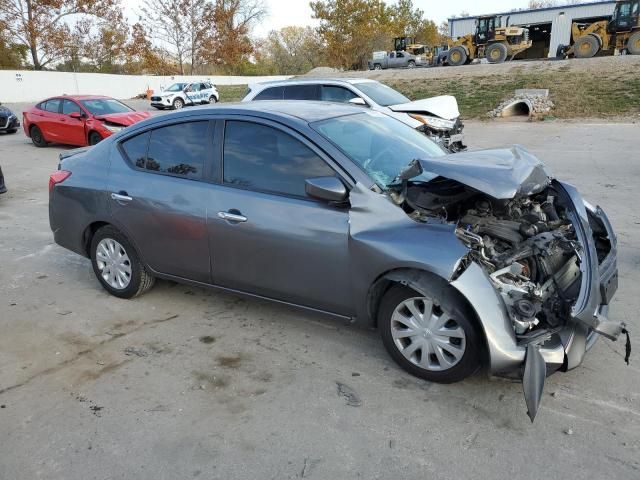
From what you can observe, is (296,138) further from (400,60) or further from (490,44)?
(400,60)

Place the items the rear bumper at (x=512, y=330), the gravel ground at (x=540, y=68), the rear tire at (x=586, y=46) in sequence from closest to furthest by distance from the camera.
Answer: the rear bumper at (x=512, y=330)
the gravel ground at (x=540, y=68)
the rear tire at (x=586, y=46)

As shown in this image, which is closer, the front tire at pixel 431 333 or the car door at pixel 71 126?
the front tire at pixel 431 333

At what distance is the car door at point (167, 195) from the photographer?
3.94m

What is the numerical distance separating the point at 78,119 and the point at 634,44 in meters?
26.3

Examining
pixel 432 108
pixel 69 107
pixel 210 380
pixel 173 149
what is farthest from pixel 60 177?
pixel 69 107

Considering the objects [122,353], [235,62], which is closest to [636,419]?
[122,353]

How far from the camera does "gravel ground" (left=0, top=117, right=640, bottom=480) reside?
2.62 m

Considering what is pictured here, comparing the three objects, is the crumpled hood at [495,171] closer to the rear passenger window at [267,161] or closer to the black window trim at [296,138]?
the black window trim at [296,138]

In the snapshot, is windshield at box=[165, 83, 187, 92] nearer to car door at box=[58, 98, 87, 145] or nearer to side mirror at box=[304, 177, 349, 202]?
car door at box=[58, 98, 87, 145]

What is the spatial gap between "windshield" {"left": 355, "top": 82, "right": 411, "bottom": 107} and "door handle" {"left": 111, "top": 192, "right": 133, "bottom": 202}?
813 cm

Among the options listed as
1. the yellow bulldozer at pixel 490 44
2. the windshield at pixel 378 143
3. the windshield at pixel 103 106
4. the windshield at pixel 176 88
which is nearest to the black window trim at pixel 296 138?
the windshield at pixel 378 143

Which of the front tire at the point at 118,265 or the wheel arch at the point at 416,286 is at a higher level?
the wheel arch at the point at 416,286

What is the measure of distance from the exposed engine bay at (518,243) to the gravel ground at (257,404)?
560 millimetres

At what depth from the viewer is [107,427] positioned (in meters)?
2.96
